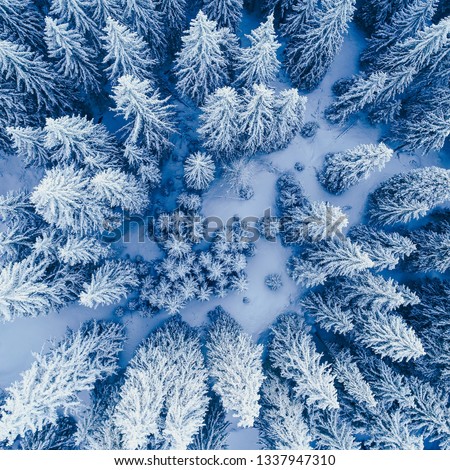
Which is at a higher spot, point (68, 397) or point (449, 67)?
point (449, 67)

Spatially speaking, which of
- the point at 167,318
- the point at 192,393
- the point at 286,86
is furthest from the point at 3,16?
the point at 192,393

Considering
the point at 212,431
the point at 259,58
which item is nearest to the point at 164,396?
the point at 212,431

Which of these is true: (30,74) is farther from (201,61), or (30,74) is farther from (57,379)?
(57,379)

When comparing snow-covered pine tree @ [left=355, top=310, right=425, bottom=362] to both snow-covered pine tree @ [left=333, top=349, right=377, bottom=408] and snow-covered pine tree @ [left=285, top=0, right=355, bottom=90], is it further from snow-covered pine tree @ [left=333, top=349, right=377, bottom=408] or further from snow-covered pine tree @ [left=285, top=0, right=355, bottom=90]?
snow-covered pine tree @ [left=285, top=0, right=355, bottom=90]

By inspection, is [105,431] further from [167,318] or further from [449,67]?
[449,67]

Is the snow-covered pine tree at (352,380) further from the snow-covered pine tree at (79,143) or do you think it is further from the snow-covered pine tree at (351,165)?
the snow-covered pine tree at (79,143)

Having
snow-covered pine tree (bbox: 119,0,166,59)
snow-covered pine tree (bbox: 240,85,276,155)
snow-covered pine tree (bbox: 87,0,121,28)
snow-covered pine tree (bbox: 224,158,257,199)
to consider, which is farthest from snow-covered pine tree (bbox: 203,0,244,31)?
snow-covered pine tree (bbox: 224,158,257,199)
